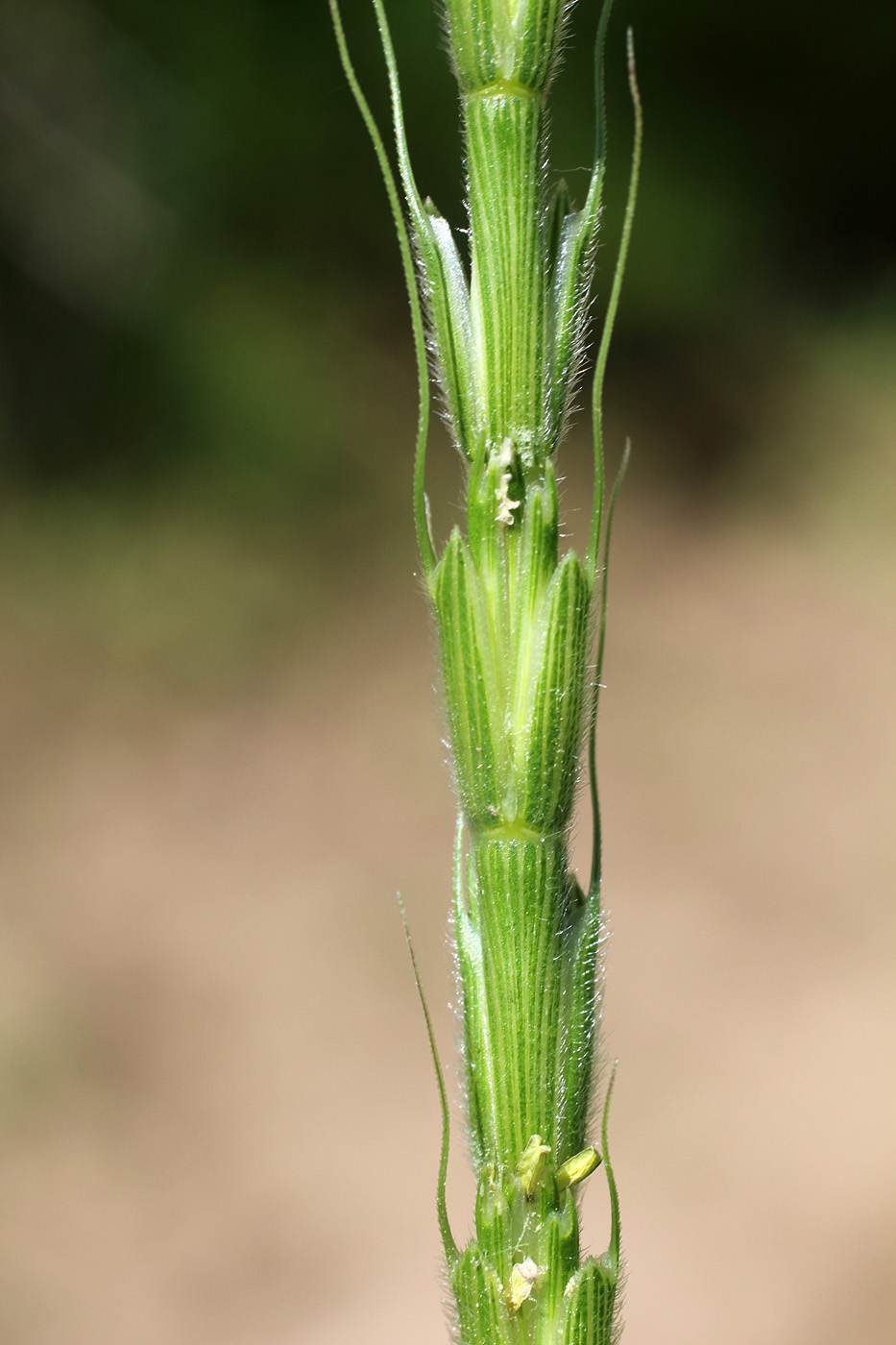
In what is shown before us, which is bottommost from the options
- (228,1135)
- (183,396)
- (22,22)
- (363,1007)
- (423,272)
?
(228,1135)

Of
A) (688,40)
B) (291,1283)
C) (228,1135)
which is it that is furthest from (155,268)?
(291,1283)

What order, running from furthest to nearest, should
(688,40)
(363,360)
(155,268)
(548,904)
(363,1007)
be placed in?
(363,360) → (688,40) → (155,268) → (363,1007) → (548,904)

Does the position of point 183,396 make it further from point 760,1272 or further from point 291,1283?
point 760,1272

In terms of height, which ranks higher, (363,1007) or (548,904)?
(548,904)

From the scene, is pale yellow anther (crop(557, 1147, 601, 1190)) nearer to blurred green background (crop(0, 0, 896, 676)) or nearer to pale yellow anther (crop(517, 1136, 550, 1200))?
pale yellow anther (crop(517, 1136, 550, 1200))

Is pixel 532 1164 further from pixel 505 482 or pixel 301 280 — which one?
pixel 301 280

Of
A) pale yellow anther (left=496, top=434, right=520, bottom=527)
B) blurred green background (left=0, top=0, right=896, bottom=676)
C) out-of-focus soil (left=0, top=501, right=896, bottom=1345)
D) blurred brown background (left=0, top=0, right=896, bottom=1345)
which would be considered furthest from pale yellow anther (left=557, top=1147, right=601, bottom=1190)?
blurred green background (left=0, top=0, right=896, bottom=676)

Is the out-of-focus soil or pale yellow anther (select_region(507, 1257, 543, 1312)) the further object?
the out-of-focus soil

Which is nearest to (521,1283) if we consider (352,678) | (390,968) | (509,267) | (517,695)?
(517,695)
